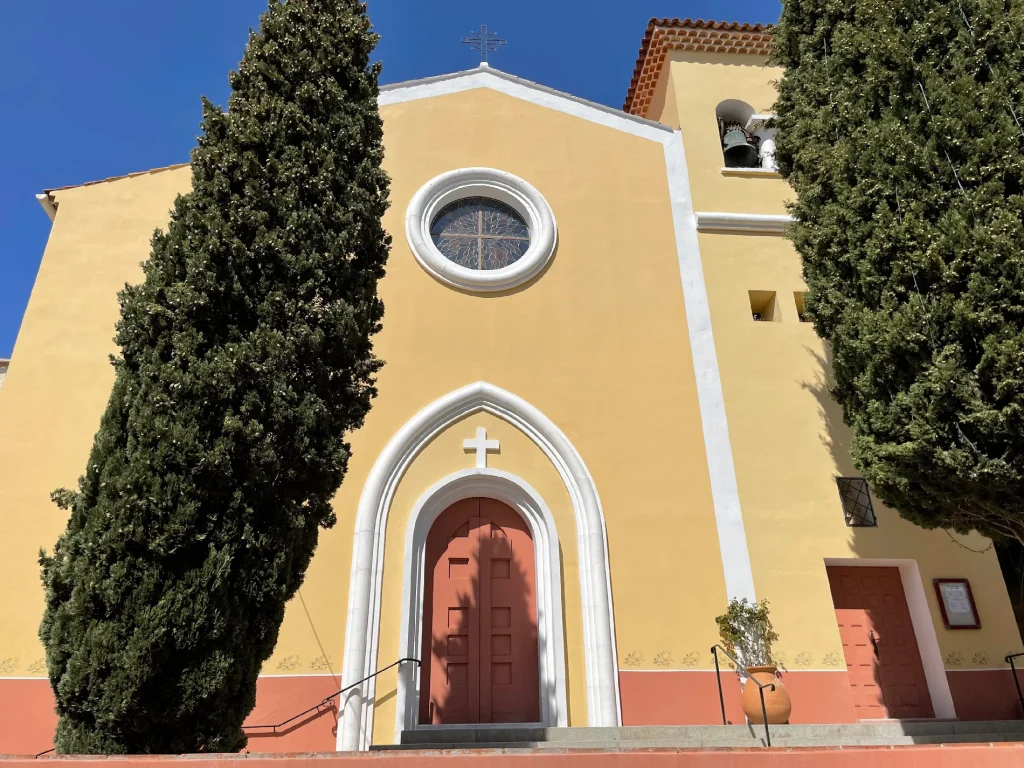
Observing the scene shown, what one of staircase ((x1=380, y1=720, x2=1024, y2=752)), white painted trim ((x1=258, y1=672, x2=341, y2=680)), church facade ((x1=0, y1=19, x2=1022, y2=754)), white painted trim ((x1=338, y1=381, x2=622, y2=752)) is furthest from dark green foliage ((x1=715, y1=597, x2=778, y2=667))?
white painted trim ((x1=258, y1=672, x2=341, y2=680))

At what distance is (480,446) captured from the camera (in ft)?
27.6

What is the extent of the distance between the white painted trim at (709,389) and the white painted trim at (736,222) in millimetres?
140

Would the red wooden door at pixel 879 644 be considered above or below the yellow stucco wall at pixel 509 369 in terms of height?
below

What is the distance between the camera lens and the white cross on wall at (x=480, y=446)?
27.4ft

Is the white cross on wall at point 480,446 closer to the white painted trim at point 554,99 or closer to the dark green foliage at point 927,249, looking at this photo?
the dark green foliage at point 927,249

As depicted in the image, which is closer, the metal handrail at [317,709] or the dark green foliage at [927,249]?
the dark green foliage at [927,249]

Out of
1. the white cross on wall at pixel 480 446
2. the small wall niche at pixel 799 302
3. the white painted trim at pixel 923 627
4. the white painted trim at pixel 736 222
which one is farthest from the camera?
the white painted trim at pixel 736 222

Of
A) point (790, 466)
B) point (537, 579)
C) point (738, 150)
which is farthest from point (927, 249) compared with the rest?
point (738, 150)

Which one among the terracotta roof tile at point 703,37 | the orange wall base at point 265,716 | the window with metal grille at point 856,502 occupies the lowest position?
the orange wall base at point 265,716

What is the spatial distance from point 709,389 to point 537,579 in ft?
10.5

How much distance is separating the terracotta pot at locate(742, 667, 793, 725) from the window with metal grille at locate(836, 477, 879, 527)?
2224mm

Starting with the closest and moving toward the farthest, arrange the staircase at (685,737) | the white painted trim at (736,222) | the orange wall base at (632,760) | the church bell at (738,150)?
the orange wall base at (632,760), the staircase at (685,737), the white painted trim at (736,222), the church bell at (738,150)

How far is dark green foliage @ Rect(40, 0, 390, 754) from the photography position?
158 inches

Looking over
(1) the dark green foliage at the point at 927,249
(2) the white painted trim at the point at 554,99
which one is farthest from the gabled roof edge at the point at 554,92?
(1) the dark green foliage at the point at 927,249
